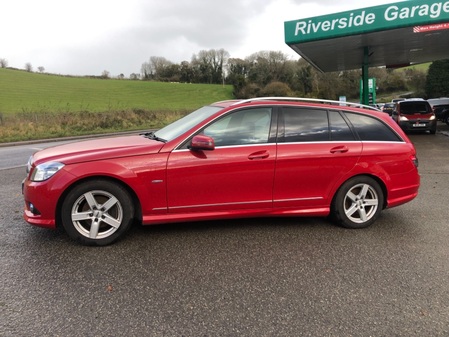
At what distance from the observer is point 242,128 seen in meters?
4.31

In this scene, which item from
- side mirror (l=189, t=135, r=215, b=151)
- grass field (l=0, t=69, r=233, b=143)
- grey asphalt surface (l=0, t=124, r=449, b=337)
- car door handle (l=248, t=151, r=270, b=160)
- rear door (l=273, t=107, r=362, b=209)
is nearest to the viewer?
grey asphalt surface (l=0, t=124, r=449, b=337)

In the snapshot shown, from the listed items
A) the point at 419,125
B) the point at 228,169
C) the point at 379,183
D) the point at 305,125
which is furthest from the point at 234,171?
the point at 419,125

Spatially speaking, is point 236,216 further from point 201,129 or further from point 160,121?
point 160,121

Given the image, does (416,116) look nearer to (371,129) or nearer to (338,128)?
(371,129)

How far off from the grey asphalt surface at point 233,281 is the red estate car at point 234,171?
0.31 metres

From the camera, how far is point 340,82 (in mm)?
62594

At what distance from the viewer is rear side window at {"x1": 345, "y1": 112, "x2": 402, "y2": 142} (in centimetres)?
469

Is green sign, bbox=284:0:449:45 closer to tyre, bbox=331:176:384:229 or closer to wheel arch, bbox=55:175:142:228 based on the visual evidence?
tyre, bbox=331:176:384:229

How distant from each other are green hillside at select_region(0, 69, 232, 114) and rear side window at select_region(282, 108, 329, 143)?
4128 cm

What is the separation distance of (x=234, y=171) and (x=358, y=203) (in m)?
1.70

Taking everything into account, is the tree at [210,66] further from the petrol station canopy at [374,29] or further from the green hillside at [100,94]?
the petrol station canopy at [374,29]

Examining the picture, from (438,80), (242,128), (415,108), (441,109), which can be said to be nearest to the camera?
(242,128)

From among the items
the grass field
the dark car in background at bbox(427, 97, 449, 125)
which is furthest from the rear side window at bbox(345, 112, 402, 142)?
the dark car in background at bbox(427, 97, 449, 125)

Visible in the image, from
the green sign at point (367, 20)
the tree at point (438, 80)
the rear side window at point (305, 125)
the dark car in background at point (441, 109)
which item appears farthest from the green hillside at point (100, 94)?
the rear side window at point (305, 125)
